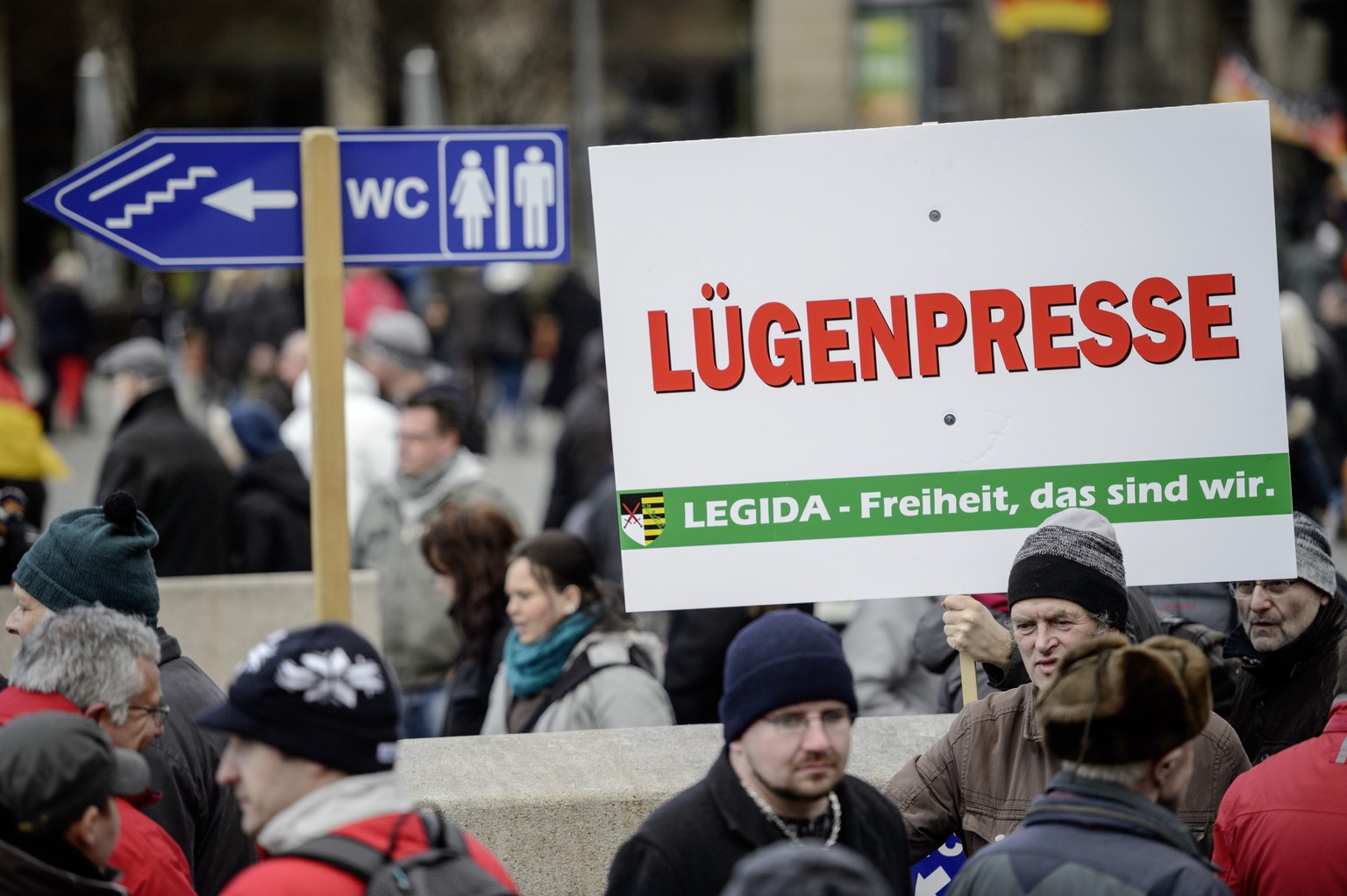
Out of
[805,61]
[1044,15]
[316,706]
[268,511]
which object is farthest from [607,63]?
[316,706]

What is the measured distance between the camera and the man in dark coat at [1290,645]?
161 inches

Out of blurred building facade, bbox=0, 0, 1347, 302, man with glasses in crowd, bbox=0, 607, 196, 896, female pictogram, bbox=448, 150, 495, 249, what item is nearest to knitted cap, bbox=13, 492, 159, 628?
→ man with glasses in crowd, bbox=0, 607, 196, 896

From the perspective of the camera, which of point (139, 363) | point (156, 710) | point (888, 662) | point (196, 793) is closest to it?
point (156, 710)

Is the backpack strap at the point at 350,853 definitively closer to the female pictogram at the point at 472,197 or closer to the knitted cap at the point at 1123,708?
the knitted cap at the point at 1123,708

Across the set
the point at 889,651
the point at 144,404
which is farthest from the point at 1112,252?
the point at 144,404

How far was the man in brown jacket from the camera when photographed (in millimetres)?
3496

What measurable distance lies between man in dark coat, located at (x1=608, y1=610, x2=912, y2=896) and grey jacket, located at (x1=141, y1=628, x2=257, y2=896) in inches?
46.1

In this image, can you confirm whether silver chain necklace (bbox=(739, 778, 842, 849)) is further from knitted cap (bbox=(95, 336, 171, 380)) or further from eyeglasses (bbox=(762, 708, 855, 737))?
knitted cap (bbox=(95, 336, 171, 380))

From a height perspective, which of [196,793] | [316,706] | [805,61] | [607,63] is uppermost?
[607,63]

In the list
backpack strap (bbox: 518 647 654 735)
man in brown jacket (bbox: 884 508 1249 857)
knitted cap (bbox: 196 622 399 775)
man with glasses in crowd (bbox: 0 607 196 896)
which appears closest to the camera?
knitted cap (bbox: 196 622 399 775)

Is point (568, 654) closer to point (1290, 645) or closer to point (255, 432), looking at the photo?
point (1290, 645)

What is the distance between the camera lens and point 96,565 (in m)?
3.79

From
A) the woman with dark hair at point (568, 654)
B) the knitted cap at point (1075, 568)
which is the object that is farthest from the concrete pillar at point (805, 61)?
the knitted cap at point (1075, 568)

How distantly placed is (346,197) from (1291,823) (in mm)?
2907
